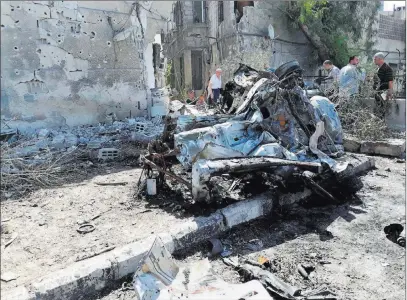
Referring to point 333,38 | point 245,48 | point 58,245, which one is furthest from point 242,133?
point 333,38

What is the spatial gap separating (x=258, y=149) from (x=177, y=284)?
85.2 inches

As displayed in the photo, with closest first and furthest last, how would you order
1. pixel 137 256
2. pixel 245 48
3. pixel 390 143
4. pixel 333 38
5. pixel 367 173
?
1. pixel 137 256
2. pixel 367 173
3. pixel 390 143
4. pixel 245 48
5. pixel 333 38

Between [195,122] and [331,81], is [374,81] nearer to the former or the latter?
[331,81]

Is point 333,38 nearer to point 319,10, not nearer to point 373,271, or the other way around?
point 319,10

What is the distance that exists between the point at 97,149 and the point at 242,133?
332 cm

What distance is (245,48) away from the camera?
440 inches

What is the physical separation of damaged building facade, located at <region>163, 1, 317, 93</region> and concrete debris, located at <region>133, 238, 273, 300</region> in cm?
625

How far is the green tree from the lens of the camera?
13.5 meters

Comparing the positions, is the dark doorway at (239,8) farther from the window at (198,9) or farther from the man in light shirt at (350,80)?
the man in light shirt at (350,80)

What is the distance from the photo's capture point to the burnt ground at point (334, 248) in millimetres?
2852

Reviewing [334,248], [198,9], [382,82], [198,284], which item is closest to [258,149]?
[334,248]

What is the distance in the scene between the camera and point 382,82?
8.20 m

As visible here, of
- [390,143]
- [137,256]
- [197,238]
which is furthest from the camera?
[390,143]

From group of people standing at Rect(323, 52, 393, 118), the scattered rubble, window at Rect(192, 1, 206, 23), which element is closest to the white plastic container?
window at Rect(192, 1, 206, 23)
